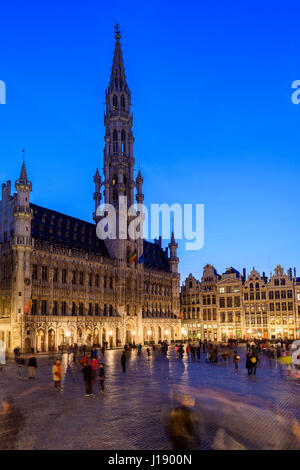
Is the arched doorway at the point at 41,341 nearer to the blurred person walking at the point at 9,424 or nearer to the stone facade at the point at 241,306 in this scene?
the blurred person walking at the point at 9,424

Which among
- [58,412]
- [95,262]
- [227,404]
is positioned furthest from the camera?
[95,262]

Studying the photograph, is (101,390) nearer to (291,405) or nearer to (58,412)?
(58,412)

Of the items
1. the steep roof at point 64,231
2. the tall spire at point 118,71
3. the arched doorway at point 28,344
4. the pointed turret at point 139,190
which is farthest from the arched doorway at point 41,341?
the tall spire at point 118,71

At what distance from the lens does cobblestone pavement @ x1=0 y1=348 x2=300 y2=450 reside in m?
13.1

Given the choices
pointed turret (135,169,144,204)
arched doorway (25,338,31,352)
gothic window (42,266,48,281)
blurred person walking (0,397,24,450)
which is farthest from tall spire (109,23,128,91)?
blurred person walking (0,397,24,450)

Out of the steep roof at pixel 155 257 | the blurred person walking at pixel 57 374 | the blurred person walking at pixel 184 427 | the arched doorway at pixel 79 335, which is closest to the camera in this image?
the blurred person walking at pixel 184 427

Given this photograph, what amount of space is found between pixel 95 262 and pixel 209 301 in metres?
39.5

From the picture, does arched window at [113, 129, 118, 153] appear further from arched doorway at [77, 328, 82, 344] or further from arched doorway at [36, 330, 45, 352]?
arched doorway at [36, 330, 45, 352]

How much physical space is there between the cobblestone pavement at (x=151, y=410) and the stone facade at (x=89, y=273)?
3257cm

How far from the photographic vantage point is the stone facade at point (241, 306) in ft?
309

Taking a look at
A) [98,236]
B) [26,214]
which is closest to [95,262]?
[98,236]

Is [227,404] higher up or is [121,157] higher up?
[121,157]

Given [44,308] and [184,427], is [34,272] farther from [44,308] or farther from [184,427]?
[184,427]

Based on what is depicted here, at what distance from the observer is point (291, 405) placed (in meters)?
18.8
